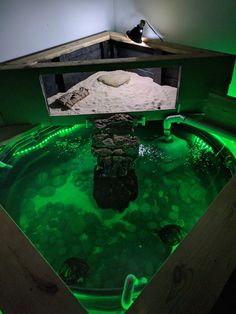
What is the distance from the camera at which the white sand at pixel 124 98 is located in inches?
172

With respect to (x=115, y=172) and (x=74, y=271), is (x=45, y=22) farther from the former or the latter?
(x=74, y=271)

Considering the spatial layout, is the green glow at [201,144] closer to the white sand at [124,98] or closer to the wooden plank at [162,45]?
the white sand at [124,98]

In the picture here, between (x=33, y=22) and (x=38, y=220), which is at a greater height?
(x=33, y=22)

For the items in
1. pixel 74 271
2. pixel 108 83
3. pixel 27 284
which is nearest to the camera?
pixel 27 284

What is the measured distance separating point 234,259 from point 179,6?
4706 mm

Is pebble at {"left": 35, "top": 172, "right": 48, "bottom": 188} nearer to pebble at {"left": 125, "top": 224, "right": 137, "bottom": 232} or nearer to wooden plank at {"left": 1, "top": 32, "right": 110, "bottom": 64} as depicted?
pebble at {"left": 125, "top": 224, "right": 137, "bottom": 232}

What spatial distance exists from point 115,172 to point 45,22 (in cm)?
326

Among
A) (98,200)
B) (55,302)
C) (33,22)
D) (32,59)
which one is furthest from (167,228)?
(33,22)

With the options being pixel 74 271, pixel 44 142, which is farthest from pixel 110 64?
pixel 74 271

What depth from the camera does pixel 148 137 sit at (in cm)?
457

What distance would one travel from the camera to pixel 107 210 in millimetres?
3381

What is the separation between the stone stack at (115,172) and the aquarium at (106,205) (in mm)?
33

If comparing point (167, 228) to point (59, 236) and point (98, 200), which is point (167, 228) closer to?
point (98, 200)

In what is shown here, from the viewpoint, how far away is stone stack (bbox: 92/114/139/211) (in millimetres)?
3305
